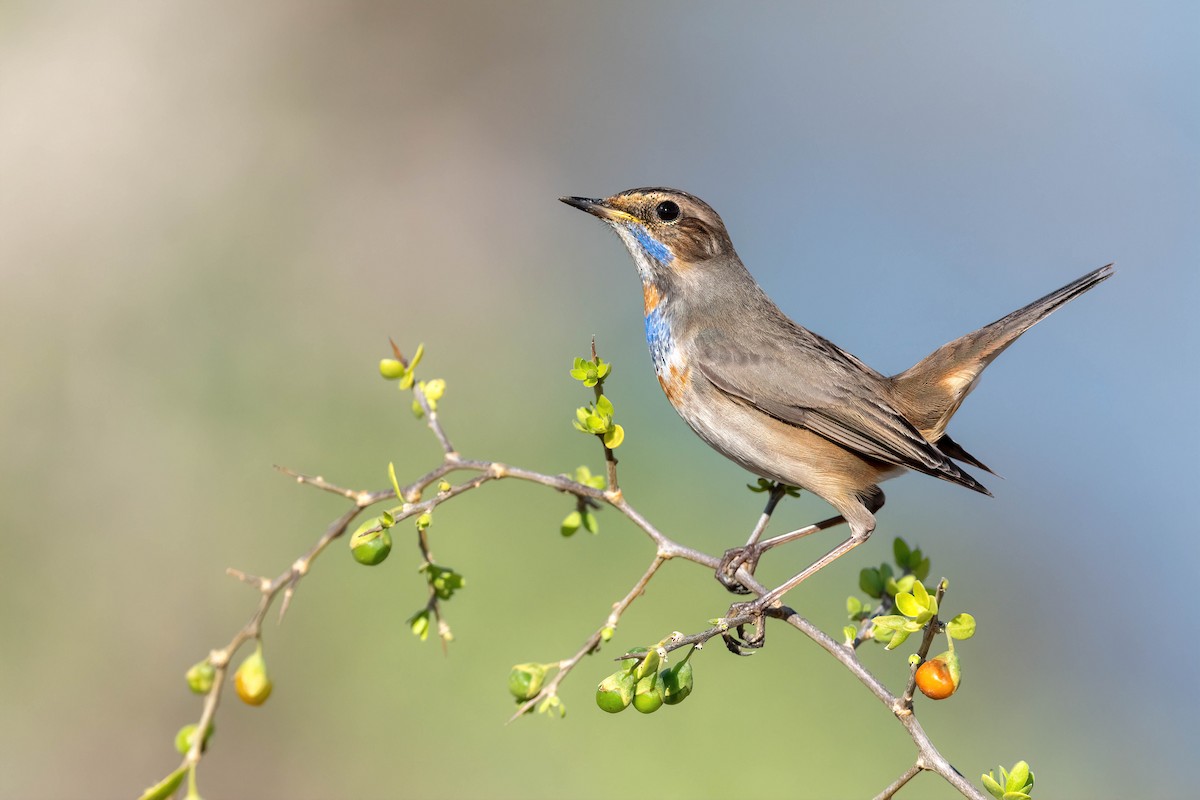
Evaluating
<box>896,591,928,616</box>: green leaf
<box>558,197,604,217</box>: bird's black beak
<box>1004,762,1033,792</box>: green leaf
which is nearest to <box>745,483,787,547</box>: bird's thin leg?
<box>558,197,604,217</box>: bird's black beak

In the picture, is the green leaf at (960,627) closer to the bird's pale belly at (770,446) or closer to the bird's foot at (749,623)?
the bird's foot at (749,623)

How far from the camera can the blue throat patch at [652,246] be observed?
5445 mm

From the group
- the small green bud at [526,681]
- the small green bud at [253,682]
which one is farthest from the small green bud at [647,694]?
the small green bud at [253,682]

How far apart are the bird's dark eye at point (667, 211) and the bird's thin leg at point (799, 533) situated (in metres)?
1.63

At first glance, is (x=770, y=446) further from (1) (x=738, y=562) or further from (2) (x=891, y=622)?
(2) (x=891, y=622)

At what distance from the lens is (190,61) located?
14.6 metres

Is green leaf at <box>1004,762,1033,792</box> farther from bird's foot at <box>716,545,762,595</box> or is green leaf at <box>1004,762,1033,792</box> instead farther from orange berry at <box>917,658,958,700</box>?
bird's foot at <box>716,545,762,595</box>

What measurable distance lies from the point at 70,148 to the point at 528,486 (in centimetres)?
830

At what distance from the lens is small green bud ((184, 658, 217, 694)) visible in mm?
2422

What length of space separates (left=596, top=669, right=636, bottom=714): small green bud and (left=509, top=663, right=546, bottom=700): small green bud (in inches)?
11.4

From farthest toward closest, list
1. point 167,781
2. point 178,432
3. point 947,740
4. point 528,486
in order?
point 178,432
point 528,486
point 947,740
point 167,781

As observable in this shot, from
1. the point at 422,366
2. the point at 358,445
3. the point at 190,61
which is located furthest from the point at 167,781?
the point at 190,61

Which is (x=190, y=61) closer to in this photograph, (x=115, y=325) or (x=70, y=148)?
(x=70, y=148)

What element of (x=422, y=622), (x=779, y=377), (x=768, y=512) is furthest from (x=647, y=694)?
(x=779, y=377)
